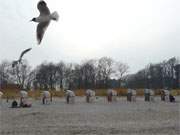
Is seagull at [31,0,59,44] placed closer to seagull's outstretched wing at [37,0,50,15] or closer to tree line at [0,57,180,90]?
seagull's outstretched wing at [37,0,50,15]

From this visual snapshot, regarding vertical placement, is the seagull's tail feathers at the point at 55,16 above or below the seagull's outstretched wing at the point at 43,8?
below

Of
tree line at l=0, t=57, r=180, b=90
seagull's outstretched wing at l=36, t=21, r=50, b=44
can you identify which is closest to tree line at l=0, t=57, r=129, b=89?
tree line at l=0, t=57, r=180, b=90

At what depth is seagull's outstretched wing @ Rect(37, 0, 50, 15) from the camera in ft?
21.8

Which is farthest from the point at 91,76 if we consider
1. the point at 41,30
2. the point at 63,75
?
the point at 41,30

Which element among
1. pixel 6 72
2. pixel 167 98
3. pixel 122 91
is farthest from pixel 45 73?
pixel 167 98

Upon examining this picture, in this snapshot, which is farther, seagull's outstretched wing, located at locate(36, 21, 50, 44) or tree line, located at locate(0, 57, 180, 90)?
tree line, located at locate(0, 57, 180, 90)

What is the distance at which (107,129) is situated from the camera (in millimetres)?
17359

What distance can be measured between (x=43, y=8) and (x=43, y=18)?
233 millimetres

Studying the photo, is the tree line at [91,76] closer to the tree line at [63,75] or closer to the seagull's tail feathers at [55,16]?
the tree line at [63,75]


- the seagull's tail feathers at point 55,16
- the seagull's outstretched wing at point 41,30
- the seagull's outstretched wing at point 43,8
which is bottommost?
the seagull's outstretched wing at point 41,30

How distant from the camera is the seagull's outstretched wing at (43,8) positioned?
6.66 m

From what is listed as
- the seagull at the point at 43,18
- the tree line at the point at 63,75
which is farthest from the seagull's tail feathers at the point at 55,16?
the tree line at the point at 63,75

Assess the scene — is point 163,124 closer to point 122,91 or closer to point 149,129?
point 149,129

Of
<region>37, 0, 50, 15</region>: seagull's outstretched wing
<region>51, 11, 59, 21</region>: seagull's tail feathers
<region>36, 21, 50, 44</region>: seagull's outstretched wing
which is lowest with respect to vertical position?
<region>36, 21, 50, 44</region>: seagull's outstretched wing
